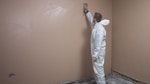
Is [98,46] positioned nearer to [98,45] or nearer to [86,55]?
[98,45]

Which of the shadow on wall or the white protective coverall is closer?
the white protective coverall

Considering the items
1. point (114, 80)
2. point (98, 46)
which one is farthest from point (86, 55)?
point (114, 80)

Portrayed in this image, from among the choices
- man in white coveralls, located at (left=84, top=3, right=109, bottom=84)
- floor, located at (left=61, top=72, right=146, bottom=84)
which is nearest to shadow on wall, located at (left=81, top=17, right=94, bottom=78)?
floor, located at (left=61, top=72, right=146, bottom=84)

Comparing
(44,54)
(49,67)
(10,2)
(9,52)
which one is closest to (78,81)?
(49,67)

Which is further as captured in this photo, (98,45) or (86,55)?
(86,55)

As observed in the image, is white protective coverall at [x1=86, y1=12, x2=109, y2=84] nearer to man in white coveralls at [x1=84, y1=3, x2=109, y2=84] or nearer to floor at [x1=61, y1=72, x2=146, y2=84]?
man in white coveralls at [x1=84, y1=3, x2=109, y2=84]

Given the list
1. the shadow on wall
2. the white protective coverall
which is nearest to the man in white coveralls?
the white protective coverall

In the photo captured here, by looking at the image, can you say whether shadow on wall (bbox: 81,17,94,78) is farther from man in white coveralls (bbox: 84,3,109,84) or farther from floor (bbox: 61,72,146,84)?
man in white coveralls (bbox: 84,3,109,84)

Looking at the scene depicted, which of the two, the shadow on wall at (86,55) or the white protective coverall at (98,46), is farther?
the shadow on wall at (86,55)

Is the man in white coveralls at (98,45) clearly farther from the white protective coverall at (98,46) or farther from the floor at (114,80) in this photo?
the floor at (114,80)

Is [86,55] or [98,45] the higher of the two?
[98,45]

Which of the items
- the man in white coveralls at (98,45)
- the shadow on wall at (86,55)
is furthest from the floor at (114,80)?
the man in white coveralls at (98,45)

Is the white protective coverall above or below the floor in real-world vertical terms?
above

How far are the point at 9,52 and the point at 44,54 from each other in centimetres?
56
